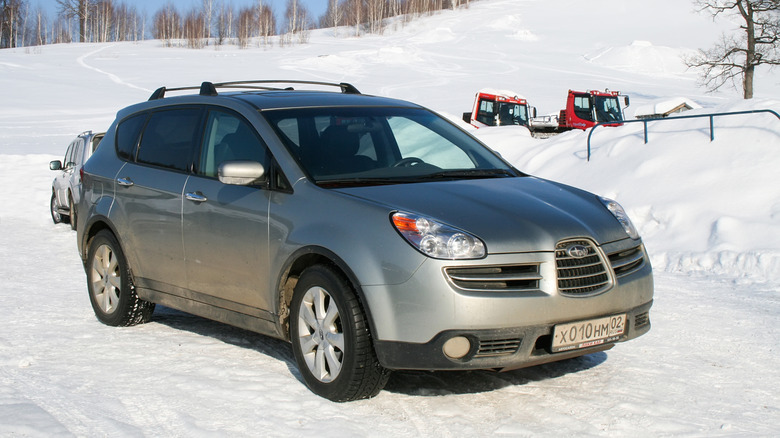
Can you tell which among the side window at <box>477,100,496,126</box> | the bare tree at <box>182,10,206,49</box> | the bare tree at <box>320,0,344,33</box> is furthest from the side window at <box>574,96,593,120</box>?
the bare tree at <box>320,0,344,33</box>

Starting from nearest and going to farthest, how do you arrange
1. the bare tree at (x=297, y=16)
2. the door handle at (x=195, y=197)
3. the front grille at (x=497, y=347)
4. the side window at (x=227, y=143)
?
the front grille at (x=497, y=347)
the side window at (x=227, y=143)
the door handle at (x=195, y=197)
the bare tree at (x=297, y=16)

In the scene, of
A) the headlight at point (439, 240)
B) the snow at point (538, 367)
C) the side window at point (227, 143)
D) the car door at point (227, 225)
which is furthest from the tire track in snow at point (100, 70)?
the headlight at point (439, 240)

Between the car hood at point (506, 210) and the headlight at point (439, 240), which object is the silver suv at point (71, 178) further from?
the headlight at point (439, 240)

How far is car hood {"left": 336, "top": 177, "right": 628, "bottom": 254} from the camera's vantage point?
4.20m

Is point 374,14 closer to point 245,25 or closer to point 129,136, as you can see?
point 245,25

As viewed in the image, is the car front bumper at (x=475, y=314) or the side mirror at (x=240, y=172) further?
the side mirror at (x=240, y=172)

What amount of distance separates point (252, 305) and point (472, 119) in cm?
2774

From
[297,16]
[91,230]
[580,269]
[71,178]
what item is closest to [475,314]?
[580,269]

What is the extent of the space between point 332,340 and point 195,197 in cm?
154

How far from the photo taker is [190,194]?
5.48 m

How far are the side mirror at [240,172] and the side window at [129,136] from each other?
71.0 inches

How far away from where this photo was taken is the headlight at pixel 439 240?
4.07m

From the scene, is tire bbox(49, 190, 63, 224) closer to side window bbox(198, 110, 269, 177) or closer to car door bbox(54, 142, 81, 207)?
car door bbox(54, 142, 81, 207)

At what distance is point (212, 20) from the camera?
110 m
